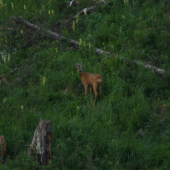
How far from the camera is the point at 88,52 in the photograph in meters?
10.1

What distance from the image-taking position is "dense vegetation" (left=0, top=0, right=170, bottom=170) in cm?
589

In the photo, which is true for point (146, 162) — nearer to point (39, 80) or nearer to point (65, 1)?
point (39, 80)

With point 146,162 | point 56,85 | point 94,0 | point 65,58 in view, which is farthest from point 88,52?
point 146,162

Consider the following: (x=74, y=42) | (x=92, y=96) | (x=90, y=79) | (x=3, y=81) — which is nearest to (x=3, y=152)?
(x=92, y=96)

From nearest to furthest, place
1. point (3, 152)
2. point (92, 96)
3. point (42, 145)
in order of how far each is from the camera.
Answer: point (42, 145), point (3, 152), point (92, 96)

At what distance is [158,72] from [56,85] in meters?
2.97

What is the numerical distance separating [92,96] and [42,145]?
3.12 m

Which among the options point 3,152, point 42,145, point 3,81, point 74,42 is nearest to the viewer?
A: point 42,145

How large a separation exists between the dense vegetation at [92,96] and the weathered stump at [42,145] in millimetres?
160

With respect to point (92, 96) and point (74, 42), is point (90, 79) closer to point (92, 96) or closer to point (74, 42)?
point (92, 96)

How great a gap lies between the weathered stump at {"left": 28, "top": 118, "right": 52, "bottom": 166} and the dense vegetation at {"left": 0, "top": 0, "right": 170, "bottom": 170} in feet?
0.53

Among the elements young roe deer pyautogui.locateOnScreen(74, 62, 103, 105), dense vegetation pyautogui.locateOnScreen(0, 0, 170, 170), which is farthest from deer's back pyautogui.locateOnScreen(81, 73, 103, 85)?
dense vegetation pyautogui.locateOnScreen(0, 0, 170, 170)

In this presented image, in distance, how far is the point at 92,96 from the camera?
8297 millimetres

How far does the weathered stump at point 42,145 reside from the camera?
5407mm
